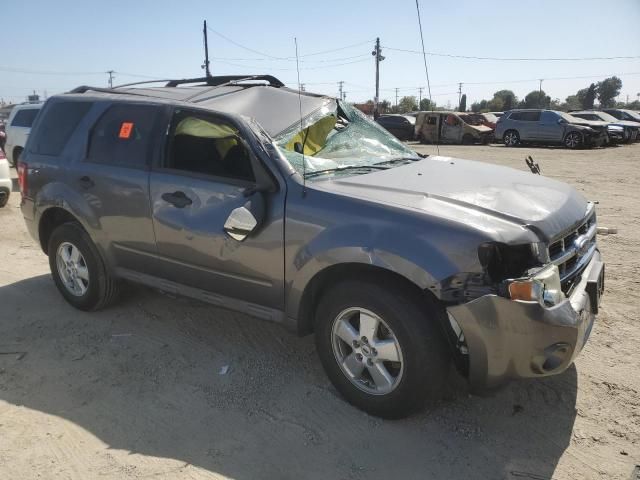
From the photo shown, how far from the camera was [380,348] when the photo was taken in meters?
2.88

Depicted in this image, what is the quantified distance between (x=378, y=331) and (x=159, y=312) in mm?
2370

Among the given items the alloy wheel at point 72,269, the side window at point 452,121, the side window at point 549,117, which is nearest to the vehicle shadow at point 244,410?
the alloy wheel at point 72,269

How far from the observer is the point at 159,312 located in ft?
15.0

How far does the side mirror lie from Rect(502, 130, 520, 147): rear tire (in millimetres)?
21817

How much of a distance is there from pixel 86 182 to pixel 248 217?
5.73 ft

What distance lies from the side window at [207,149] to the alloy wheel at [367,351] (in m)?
1.06

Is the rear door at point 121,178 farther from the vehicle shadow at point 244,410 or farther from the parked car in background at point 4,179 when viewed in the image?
the parked car in background at point 4,179

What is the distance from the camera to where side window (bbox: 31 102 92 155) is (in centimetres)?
443

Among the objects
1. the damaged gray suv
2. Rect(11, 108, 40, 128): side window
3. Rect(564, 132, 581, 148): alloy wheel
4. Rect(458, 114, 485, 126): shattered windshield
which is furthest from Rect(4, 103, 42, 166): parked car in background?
Rect(458, 114, 485, 126): shattered windshield

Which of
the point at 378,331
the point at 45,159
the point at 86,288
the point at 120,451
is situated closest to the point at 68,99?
the point at 45,159

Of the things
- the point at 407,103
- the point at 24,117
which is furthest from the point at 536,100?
the point at 24,117

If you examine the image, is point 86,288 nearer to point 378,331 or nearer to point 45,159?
point 45,159

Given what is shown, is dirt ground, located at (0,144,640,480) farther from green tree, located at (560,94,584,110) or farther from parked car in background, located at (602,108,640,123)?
green tree, located at (560,94,584,110)

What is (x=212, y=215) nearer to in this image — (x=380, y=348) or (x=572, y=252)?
(x=380, y=348)
